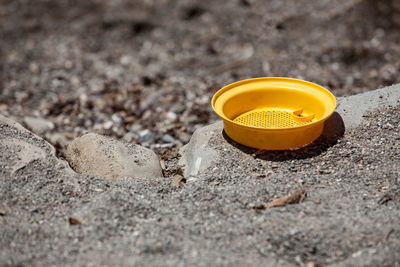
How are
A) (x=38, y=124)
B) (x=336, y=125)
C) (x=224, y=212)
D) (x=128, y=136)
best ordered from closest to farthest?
(x=224, y=212), (x=336, y=125), (x=128, y=136), (x=38, y=124)

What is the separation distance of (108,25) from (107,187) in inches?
143

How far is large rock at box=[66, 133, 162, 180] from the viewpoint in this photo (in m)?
2.94

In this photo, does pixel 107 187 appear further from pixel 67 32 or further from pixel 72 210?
pixel 67 32

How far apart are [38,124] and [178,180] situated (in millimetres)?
1852

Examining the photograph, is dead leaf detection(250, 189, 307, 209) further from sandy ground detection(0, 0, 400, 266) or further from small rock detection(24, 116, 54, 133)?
small rock detection(24, 116, 54, 133)

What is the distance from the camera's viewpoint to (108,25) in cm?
597

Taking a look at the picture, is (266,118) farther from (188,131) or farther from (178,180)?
(188,131)

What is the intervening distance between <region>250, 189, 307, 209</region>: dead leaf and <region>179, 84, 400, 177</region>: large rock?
520 mm

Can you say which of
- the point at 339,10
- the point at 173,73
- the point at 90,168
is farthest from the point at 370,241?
the point at 339,10

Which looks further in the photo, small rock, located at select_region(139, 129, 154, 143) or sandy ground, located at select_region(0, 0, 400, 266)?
small rock, located at select_region(139, 129, 154, 143)

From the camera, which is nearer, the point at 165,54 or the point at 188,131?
the point at 188,131

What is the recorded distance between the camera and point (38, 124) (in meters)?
4.30

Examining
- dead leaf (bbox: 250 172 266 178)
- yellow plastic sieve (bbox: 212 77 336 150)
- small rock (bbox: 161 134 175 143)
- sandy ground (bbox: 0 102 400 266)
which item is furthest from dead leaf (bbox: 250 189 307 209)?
small rock (bbox: 161 134 175 143)

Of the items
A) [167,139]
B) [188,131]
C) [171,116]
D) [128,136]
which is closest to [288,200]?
[167,139]
